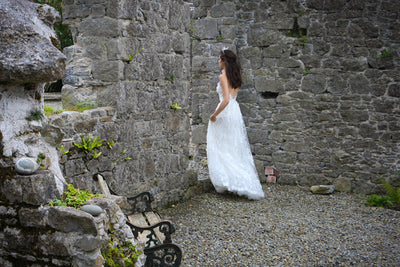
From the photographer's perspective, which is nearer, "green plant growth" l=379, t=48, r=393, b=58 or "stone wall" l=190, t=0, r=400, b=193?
"green plant growth" l=379, t=48, r=393, b=58

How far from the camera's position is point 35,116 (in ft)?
8.87

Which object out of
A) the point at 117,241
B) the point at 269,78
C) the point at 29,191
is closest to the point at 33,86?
the point at 29,191

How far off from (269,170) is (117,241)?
5.18 m

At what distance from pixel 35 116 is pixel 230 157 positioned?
13.4 feet

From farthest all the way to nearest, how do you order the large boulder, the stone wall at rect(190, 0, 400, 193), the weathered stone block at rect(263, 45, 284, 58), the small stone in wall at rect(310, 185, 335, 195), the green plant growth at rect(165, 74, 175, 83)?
the weathered stone block at rect(263, 45, 284, 58)
the small stone in wall at rect(310, 185, 335, 195)
the stone wall at rect(190, 0, 400, 193)
the green plant growth at rect(165, 74, 175, 83)
the large boulder

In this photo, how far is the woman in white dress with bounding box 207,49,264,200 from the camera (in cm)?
628

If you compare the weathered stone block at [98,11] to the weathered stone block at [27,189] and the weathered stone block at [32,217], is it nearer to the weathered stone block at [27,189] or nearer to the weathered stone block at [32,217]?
the weathered stone block at [27,189]

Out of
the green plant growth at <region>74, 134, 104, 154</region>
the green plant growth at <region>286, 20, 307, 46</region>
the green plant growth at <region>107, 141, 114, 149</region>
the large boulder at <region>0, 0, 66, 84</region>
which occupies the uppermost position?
the green plant growth at <region>286, 20, 307, 46</region>

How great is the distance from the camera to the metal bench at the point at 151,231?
345cm

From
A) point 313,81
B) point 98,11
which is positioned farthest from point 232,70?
point 98,11

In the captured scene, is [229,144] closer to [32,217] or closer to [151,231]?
[151,231]

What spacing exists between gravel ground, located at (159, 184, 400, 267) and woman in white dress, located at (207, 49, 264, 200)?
0.21 metres

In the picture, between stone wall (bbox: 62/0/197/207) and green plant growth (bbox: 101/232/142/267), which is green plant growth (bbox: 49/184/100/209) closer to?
green plant growth (bbox: 101/232/142/267)

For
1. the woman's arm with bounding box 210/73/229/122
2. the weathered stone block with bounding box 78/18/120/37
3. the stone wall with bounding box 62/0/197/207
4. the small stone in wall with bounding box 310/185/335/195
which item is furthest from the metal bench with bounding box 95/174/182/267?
the small stone in wall with bounding box 310/185/335/195
